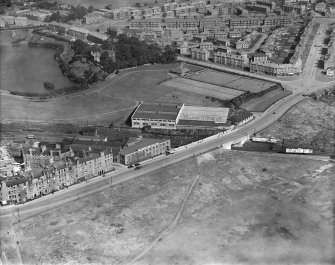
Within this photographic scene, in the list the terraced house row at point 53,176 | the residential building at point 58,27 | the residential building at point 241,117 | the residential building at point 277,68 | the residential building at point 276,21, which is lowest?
the terraced house row at point 53,176

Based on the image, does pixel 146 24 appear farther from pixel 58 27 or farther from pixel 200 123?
pixel 200 123

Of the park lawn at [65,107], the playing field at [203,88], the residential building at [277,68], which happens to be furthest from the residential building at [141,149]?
the residential building at [277,68]

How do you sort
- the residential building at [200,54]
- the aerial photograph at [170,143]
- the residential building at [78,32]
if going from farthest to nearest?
the residential building at [78,32] < the residential building at [200,54] < the aerial photograph at [170,143]

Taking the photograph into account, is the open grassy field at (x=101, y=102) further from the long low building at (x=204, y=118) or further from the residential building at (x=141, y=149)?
the residential building at (x=141, y=149)

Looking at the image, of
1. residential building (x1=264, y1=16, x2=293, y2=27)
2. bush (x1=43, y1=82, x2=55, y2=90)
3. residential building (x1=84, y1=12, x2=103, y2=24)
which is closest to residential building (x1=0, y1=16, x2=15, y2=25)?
residential building (x1=84, y1=12, x2=103, y2=24)

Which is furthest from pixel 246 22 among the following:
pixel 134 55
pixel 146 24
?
pixel 134 55

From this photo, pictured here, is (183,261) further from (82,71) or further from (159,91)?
(82,71)

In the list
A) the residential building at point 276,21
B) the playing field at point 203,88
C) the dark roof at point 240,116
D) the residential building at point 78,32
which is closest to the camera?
the dark roof at point 240,116
